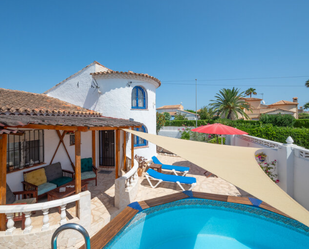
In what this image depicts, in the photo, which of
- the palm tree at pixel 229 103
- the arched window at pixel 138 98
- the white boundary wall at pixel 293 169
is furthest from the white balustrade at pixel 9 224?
the palm tree at pixel 229 103

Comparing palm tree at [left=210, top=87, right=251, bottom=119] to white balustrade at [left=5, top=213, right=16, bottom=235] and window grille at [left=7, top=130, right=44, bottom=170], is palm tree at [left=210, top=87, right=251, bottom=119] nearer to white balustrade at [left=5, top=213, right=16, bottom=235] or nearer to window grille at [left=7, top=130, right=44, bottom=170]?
window grille at [left=7, top=130, right=44, bottom=170]

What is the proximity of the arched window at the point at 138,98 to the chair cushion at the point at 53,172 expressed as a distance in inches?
312

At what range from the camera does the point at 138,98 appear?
48.3 feet

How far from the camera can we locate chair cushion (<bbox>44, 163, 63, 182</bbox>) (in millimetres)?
7904

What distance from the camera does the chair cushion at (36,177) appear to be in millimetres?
7035

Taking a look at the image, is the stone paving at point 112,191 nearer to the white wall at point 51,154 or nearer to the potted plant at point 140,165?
the potted plant at point 140,165

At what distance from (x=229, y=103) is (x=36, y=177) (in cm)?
3617

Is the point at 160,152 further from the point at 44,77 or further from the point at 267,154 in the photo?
the point at 44,77

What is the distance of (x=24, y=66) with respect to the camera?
16.6m

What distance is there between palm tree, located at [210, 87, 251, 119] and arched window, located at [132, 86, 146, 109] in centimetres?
2601

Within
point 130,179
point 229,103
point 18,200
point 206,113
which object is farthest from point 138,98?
point 206,113

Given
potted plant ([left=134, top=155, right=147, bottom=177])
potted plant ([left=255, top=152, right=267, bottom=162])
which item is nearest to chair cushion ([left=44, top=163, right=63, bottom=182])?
potted plant ([left=134, top=155, right=147, bottom=177])

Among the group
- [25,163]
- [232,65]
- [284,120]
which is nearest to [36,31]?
[25,163]

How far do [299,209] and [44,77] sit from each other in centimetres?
2222
